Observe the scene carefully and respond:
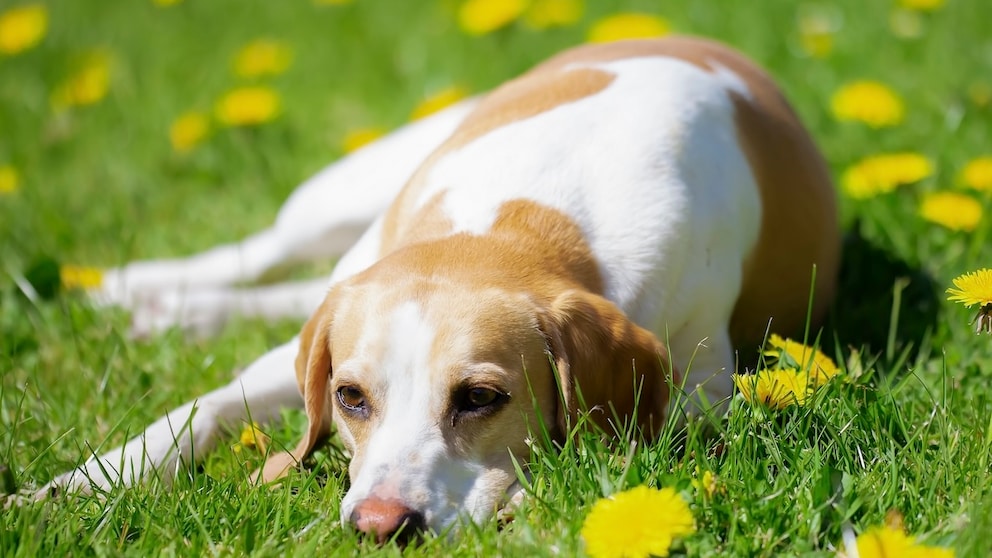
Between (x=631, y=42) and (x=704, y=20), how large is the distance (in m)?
2.38

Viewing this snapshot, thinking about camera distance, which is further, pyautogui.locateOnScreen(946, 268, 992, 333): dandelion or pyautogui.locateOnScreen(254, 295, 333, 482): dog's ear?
pyautogui.locateOnScreen(254, 295, 333, 482): dog's ear

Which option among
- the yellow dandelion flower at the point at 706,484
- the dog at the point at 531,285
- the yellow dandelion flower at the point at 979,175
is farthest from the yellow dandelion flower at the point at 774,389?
the yellow dandelion flower at the point at 979,175

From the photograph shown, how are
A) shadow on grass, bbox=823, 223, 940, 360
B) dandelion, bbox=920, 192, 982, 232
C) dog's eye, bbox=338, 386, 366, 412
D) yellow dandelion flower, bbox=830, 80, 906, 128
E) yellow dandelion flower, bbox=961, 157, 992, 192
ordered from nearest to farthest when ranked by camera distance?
1. dog's eye, bbox=338, 386, 366, 412
2. shadow on grass, bbox=823, 223, 940, 360
3. dandelion, bbox=920, 192, 982, 232
4. yellow dandelion flower, bbox=961, 157, 992, 192
5. yellow dandelion flower, bbox=830, 80, 906, 128

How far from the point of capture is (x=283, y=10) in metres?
8.18

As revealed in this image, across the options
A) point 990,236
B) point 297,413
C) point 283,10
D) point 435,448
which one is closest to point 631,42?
point 990,236

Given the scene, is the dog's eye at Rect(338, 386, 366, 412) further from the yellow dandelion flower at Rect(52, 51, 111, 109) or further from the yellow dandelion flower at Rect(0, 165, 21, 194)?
the yellow dandelion flower at Rect(52, 51, 111, 109)

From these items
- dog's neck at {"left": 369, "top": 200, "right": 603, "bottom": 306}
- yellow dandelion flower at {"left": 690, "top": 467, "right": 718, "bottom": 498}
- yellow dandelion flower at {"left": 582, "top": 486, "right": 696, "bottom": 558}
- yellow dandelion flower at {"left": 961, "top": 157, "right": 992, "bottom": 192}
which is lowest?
yellow dandelion flower at {"left": 961, "top": 157, "right": 992, "bottom": 192}

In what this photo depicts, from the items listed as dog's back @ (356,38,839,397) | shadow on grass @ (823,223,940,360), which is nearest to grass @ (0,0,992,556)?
shadow on grass @ (823,223,940,360)

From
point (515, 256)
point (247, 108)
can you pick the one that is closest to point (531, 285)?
point (515, 256)

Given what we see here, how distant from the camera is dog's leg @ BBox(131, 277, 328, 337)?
4.86 meters

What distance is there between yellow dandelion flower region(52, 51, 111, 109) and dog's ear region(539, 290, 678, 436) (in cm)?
448

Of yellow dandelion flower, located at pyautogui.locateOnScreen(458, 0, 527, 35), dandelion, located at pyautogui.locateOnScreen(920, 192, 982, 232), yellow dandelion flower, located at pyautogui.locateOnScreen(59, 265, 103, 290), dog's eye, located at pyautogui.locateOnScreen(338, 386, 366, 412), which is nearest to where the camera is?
dog's eye, located at pyautogui.locateOnScreen(338, 386, 366, 412)

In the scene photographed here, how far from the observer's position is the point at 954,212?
180 inches

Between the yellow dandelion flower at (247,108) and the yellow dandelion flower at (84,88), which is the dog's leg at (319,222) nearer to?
the yellow dandelion flower at (247,108)
